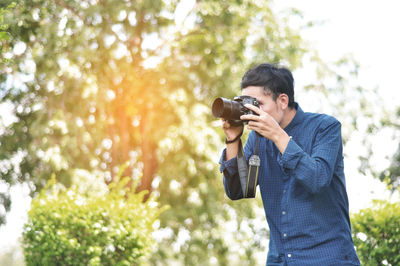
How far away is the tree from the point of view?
871 cm

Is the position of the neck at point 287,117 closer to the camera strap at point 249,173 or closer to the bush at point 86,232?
the camera strap at point 249,173

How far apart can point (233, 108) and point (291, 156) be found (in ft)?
1.59

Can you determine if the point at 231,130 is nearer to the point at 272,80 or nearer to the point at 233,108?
the point at 233,108

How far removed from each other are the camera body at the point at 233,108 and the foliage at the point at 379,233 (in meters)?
2.91

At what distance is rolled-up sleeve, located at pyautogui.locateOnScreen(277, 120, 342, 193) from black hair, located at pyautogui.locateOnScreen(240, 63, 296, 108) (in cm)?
34

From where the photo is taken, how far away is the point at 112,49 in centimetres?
913

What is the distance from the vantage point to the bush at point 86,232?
4.70m

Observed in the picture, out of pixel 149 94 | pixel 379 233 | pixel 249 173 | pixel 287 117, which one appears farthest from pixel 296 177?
pixel 149 94

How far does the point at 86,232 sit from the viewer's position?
15.8 ft

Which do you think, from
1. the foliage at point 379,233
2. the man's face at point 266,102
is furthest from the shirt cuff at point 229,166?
the foliage at point 379,233

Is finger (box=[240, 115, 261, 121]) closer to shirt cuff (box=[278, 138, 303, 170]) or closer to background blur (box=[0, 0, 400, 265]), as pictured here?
shirt cuff (box=[278, 138, 303, 170])

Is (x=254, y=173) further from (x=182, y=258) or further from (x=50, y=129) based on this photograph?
(x=182, y=258)

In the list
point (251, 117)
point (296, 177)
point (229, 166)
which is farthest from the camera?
point (229, 166)

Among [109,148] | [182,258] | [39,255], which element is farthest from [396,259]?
[109,148]
